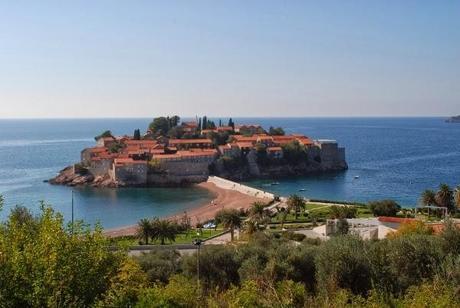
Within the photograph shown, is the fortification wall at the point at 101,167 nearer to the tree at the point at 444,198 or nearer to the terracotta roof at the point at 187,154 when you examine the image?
the terracotta roof at the point at 187,154

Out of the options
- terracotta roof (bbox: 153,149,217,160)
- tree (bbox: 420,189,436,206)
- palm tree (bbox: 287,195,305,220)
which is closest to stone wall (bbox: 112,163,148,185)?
terracotta roof (bbox: 153,149,217,160)

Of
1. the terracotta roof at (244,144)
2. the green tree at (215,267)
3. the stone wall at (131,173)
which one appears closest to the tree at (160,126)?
the terracotta roof at (244,144)

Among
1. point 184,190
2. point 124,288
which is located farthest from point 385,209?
point 124,288

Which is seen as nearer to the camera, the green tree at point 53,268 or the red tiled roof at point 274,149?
the green tree at point 53,268

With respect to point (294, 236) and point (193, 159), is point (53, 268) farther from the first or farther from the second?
point (193, 159)

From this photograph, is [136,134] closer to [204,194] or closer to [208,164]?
[208,164]

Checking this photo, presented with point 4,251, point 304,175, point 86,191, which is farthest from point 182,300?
point 304,175
